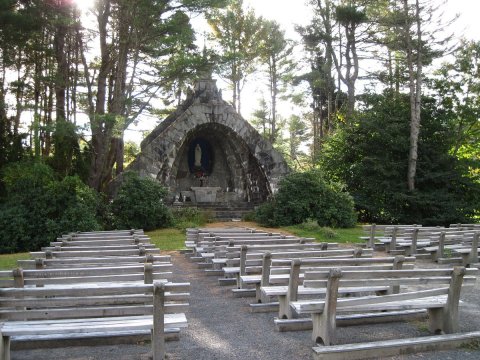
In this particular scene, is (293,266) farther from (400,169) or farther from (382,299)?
(400,169)

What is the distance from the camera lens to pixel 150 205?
1534 centimetres

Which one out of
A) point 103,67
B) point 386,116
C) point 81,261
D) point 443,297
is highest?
point 103,67

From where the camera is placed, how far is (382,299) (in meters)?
4.17

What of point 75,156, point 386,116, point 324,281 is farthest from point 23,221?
point 386,116

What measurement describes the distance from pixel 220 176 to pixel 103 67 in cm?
850

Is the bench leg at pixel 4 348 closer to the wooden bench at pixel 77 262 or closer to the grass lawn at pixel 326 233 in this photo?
the wooden bench at pixel 77 262

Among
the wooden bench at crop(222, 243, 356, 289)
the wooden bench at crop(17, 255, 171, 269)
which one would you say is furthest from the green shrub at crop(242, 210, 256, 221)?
the wooden bench at crop(17, 255, 171, 269)

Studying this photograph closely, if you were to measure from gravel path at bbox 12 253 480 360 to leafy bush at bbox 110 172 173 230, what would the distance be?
9.44 m

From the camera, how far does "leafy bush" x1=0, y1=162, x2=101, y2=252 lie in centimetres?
1223

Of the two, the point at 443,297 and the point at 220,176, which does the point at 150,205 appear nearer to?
the point at 220,176

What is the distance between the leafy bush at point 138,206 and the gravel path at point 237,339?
372 inches

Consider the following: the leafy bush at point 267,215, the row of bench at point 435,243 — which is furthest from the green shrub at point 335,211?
the row of bench at point 435,243

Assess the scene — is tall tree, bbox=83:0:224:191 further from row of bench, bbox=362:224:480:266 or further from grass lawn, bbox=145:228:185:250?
row of bench, bbox=362:224:480:266

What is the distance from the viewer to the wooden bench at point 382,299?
160 inches
